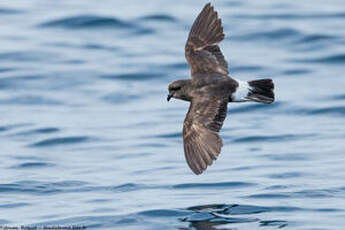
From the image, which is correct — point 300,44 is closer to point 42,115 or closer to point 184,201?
point 42,115

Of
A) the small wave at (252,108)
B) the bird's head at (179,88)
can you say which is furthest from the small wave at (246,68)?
the bird's head at (179,88)

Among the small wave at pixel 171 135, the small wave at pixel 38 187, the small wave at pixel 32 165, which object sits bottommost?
the small wave at pixel 38 187

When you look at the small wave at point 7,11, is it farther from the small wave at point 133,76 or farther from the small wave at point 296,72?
the small wave at point 296,72

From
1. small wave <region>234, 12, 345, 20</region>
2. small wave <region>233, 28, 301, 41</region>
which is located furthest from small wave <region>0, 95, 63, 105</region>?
small wave <region>234, 12, 345, 20</region>

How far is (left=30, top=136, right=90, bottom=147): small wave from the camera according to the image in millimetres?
11641

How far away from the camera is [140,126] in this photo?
39.9 ft

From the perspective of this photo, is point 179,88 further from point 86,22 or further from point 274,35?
point 86,22

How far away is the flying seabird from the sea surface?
1.96 ft

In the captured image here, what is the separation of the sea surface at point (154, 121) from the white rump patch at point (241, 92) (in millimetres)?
1017

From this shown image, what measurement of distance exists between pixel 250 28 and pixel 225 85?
24.5 ft

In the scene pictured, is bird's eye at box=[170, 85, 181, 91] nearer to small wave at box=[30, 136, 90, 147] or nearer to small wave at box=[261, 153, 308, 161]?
small wave at box=[261, 153, 308, 161]

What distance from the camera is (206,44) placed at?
9.52 metres

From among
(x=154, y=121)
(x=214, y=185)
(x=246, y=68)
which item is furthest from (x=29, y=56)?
(x=214, y=185)

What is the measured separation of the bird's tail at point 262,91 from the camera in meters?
8.64
